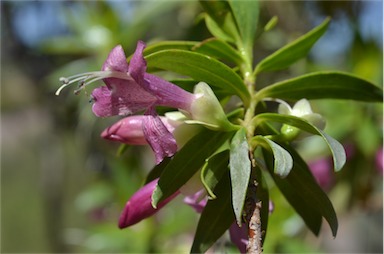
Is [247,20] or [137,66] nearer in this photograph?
[137,66]

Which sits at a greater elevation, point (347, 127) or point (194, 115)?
point (347, 127)

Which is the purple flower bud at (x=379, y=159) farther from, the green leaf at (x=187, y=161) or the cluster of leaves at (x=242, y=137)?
the green leaf at (x=187, y=161)

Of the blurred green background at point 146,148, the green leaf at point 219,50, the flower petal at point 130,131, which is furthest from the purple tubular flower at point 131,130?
the blurred green background at point 146,148

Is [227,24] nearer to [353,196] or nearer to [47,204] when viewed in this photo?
[353,196]

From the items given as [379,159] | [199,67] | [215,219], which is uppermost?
[379,159]

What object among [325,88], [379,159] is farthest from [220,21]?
[379,159]

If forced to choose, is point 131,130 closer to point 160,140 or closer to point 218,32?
point 160,140

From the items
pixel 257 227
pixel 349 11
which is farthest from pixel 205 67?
pixel 349 11
